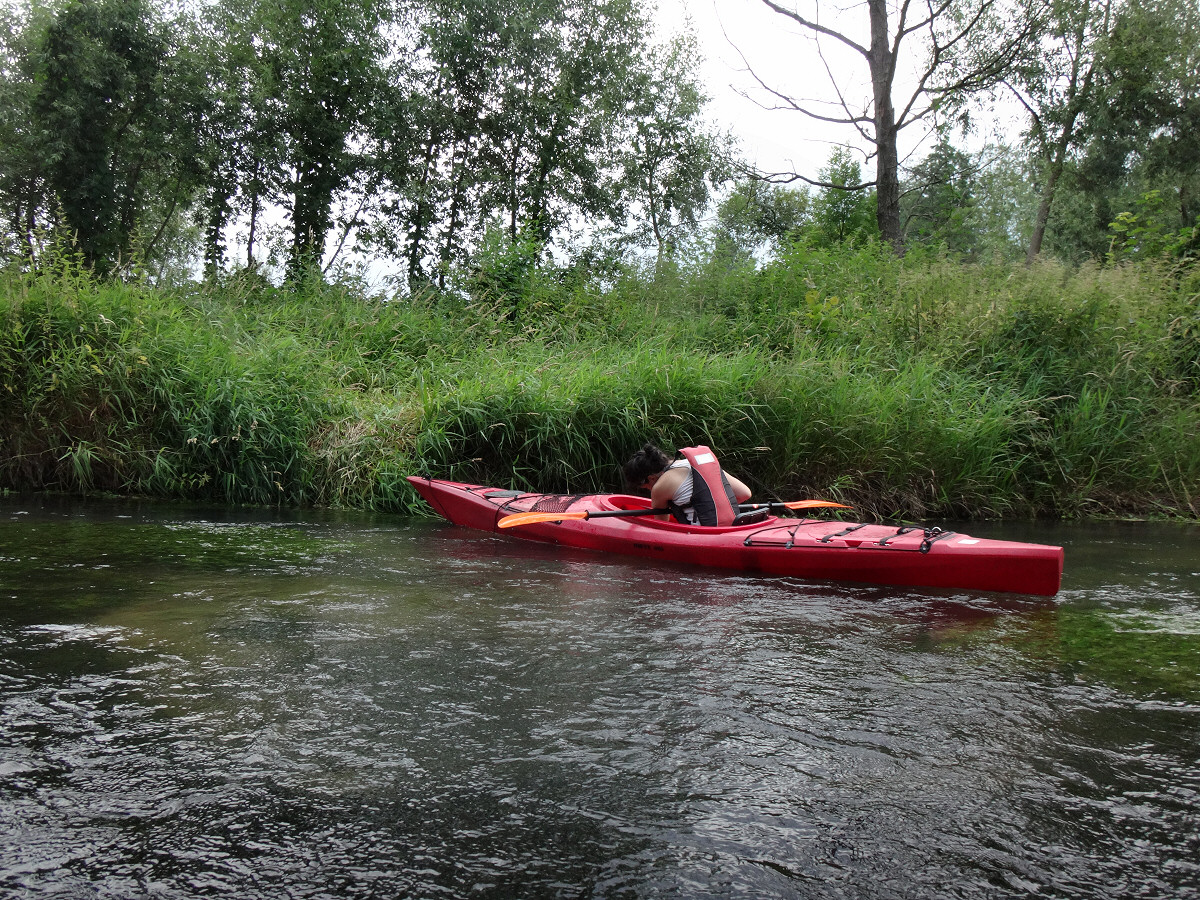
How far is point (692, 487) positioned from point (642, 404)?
1.72 metres

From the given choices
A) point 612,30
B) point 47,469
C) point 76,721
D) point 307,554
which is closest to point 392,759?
point 76,721

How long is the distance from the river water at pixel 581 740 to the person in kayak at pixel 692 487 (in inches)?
36.2

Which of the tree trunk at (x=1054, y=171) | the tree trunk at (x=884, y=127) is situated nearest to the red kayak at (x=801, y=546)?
the tree trunk at (x=884, y=127)

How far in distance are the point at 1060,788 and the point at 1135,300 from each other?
802 cm

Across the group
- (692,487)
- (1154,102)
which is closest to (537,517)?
(692,487)

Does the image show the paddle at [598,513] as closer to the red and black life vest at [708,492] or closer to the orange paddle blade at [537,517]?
the orange paddle blade at [537,517]

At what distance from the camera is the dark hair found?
17.1ft

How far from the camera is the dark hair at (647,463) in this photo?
5211 mm

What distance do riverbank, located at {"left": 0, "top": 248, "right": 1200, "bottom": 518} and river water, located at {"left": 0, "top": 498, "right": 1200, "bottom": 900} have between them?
2564mm

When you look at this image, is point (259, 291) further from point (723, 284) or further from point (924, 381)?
point (924, 381)

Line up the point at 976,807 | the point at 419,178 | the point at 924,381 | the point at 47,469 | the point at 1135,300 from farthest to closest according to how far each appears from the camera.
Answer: the point at 419,178
the point at 1135,300
the point at 924,381
the point at 47,469
the point at 976,807

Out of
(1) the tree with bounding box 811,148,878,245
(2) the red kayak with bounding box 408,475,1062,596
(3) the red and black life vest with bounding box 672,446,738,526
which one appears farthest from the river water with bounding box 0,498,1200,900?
(1) the tree with bounding box 811,148,878,245

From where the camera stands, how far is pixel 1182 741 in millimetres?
2266

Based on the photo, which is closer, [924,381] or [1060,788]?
[1060,788]
